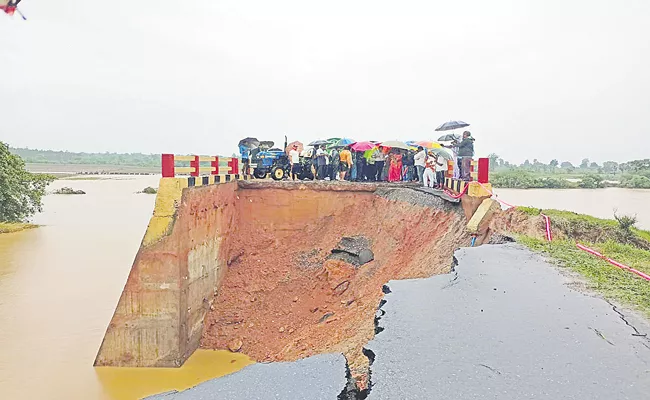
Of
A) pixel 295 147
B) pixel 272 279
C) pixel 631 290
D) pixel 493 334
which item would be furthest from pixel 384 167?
pixel 493 334

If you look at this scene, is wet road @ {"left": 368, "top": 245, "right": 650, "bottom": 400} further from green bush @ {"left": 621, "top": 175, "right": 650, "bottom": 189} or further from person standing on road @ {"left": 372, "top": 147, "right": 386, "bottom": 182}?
green bush @ {"left": 621, "top": 175, "right": 650, "bottom": 189}

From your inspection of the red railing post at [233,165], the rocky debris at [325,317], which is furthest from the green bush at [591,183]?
the rocky debris at [325,317]

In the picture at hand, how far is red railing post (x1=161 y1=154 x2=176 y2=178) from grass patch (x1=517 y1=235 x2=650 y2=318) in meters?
6.59

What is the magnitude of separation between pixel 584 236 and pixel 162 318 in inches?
320

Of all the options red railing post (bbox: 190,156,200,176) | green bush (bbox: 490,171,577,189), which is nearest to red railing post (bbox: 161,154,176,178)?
red railing post (bbox: 190,156,200,176)

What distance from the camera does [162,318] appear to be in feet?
30.5

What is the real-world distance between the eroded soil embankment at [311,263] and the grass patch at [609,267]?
1615 mm

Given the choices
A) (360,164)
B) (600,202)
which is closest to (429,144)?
(360,164)

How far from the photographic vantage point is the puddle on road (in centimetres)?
866

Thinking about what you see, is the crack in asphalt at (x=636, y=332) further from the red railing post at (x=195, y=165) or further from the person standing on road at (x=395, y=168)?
the person standing on road at (x=395, y=168)

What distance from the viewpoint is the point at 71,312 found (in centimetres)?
1359

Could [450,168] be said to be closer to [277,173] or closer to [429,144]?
[429,144]

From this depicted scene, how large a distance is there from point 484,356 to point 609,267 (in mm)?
3448

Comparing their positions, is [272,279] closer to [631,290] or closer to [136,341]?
[136,341]
